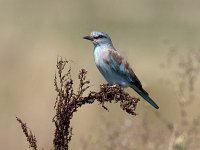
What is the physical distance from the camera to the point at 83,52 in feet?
75.2

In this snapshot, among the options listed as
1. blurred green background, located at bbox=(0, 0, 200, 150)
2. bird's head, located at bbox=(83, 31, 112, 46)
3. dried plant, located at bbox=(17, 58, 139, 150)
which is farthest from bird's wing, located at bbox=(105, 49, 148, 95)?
dried plant, located at bbox=(17, 58, 139, 150)

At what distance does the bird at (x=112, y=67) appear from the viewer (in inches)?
432

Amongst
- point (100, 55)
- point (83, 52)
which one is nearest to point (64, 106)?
point (100, 55)

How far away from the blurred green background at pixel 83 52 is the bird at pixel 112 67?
0.47 metres

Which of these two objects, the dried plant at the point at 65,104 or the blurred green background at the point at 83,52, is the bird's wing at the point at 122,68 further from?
the dried plant at the point at 65,104

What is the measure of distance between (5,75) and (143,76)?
193 inches

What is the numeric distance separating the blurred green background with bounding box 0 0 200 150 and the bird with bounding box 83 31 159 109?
1.54ft

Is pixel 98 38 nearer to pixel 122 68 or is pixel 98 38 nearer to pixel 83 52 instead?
pixel 122 68

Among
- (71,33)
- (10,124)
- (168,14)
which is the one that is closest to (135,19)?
(168,14)

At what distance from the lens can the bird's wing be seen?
11.1 m

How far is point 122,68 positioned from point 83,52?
1182 centimetres

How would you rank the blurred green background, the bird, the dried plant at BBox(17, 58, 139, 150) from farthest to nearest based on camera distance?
the blurred green background → the bird → the dried plant at BBox(17, 58, 139, 150)

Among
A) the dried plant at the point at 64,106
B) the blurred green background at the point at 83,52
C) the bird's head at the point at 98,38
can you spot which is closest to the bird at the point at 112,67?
the bird's head at the point at 98,38

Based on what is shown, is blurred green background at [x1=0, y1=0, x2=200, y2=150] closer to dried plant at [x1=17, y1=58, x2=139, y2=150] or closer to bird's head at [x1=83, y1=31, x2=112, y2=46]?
bird's head at [x1=83, y1=31, x2=112, y2=46]
